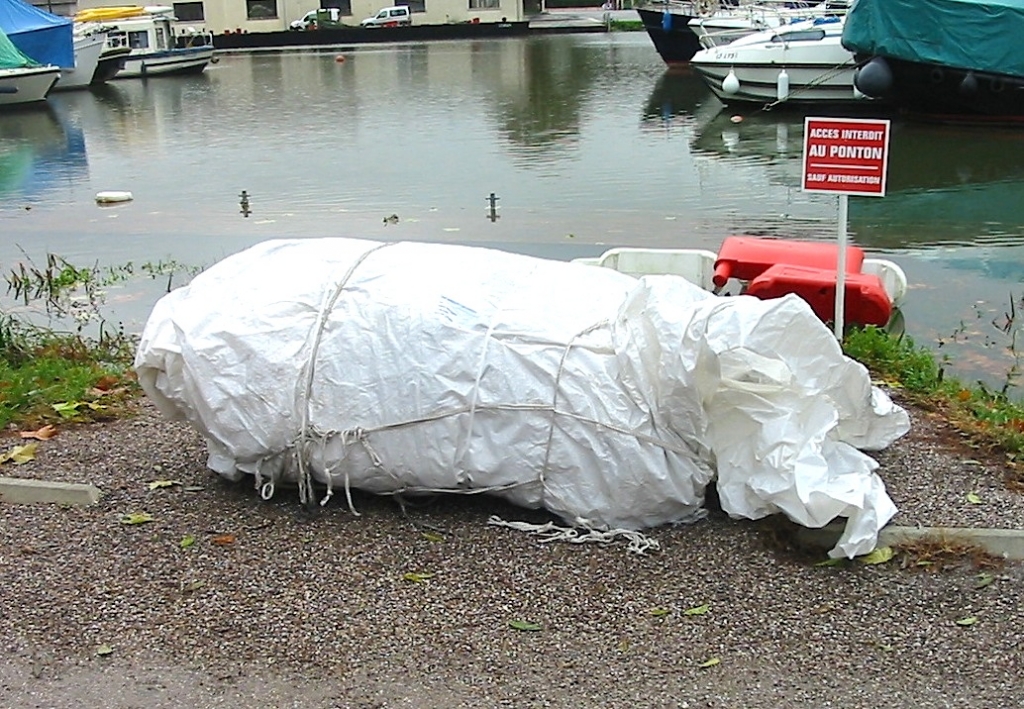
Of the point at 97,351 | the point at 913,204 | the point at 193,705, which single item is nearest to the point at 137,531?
the point at 193,705

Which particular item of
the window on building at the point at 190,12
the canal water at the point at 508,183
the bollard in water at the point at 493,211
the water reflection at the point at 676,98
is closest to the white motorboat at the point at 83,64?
the canal water at the point at 508,183

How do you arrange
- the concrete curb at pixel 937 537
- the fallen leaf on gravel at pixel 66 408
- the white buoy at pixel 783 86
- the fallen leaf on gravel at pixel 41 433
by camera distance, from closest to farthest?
the concrete curb at pixel 937 537, the fallen leaf on gravel at pixel 41 433, the fallen leaf on gravel at pixel 66 408, the white buoy at pixel 783 86

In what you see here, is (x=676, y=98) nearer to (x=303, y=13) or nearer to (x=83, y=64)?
(x=83, y=64)

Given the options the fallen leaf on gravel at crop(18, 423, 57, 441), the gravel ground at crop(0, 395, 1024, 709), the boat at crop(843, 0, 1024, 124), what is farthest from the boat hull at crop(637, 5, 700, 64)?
the gravel ground at crop(0, 395, 1024, 709)

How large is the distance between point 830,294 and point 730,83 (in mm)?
19315

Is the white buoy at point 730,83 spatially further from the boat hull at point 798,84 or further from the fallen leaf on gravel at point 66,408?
the fallen leaf on gravel at point 66,408

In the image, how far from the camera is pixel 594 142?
2269 cm

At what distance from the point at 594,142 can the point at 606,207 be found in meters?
7.24

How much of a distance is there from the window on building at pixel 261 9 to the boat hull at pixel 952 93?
159 ft

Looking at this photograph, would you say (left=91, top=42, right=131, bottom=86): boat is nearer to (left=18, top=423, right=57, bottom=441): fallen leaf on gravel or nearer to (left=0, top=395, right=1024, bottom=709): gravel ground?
(left=18, top=423, right=57, bottom=441): fallen leaf on gravel

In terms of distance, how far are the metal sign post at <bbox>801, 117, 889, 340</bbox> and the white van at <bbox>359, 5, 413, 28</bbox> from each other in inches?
2279

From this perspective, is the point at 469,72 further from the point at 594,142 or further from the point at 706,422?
the point at 706,422

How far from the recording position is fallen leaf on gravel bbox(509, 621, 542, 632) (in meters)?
4.41

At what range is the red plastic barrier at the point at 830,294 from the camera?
8.57 meters
